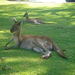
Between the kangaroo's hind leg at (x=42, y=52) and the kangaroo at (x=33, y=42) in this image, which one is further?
the kangaroo at (x=33, y=42)

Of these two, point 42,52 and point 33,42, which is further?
point 33,42

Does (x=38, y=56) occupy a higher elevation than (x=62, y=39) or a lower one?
higher

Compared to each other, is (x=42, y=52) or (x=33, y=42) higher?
(x=33, y=42)

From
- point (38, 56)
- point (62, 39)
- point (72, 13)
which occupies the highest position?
point (38, 56)

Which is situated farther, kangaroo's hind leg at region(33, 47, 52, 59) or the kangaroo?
the kangaroo

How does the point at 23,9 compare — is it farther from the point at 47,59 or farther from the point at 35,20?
the point at 47,59

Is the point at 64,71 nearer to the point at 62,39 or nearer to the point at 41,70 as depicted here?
the point at 41,70

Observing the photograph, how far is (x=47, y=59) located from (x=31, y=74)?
1.19 meters

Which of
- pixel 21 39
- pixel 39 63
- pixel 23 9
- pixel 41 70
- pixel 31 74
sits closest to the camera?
pixel 31 74

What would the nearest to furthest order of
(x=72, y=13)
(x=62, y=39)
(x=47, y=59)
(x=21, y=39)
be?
(x=47, y=59) → (x=21, y=39) → (x=62, y=39) → (x=72, y=13)

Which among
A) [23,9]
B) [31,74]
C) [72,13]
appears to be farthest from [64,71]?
[23,9]

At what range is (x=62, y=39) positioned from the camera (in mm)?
7504

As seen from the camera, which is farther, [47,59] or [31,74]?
[47,59]

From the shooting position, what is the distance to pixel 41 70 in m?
4.03
